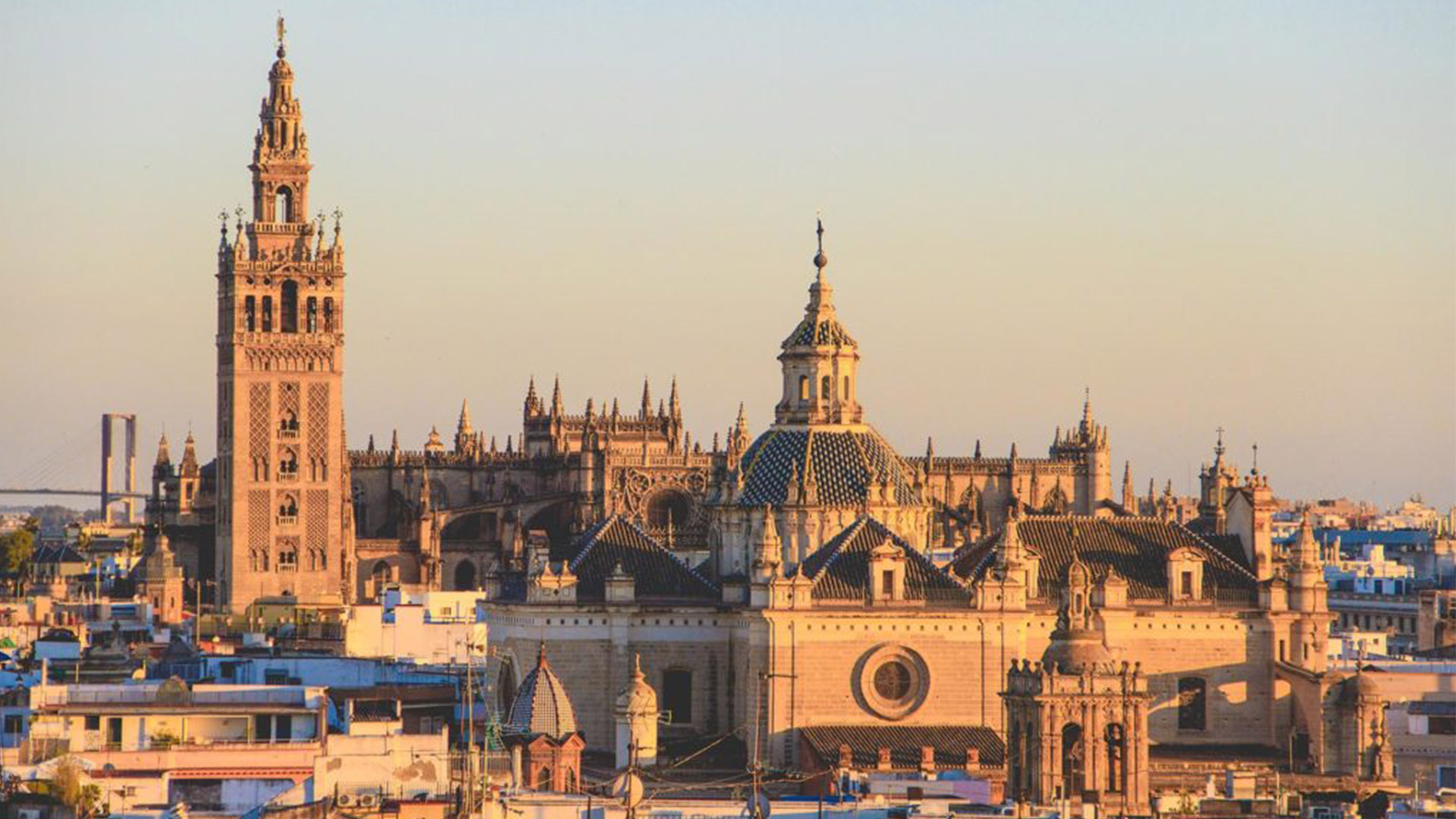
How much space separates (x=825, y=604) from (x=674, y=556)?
6226 mm

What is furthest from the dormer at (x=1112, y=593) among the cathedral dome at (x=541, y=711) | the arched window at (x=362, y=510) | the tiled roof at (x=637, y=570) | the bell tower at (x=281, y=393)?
the arched window at (x=362, y=510)

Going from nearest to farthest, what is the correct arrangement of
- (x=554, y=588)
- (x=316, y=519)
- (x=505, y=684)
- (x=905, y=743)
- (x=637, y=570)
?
(x=905, y=743) < (x=554, y=588) < (x=505, y=684) < (x=637, y=570) < (x=316, y=519)

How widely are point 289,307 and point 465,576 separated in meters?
15.1

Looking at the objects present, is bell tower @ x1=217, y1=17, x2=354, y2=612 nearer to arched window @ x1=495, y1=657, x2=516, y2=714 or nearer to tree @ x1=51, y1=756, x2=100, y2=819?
arched window @ x1=495, y1=657, x2=516, y2=714

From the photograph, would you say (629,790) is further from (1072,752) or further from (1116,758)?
(1116,758)

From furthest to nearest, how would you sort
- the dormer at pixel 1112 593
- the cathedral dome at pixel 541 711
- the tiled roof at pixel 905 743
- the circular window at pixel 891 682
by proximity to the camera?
the dormer at pixel 1112 593
the circular window at pixel 891 682
the tiled roof at pixel 905 743
the cathedral dome at pixel 541 711

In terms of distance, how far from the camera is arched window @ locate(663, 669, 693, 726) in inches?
3809

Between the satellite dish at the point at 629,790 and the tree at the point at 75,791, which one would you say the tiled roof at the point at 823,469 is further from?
the tree at the point at 75,791

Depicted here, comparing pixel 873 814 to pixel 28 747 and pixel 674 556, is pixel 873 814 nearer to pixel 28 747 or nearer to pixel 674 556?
pixel 28 747

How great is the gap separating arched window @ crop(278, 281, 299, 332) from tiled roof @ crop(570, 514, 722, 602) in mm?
72473

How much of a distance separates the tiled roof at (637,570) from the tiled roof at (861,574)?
11.1 ft

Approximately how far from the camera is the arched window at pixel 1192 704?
3903 inches

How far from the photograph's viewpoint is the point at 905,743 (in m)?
93.5

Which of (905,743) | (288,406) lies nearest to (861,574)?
(905,743)
